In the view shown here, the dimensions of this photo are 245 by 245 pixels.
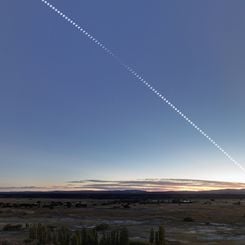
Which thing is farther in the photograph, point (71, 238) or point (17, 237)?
point (17, 237)

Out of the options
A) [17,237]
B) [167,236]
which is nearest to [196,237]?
[167,236]

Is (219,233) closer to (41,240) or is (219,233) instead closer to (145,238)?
(145,238)

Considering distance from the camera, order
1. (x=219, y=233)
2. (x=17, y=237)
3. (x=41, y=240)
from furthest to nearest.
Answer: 1. (x=219, y=233)
2. (x=17, y=237)
3. (x=41, y=240)

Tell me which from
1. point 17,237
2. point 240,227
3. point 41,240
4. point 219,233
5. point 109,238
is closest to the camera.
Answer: point 109,238

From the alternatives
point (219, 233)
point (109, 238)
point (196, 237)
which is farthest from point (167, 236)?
point (109, 238)

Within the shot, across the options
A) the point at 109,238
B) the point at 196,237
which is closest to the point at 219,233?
the point at 196,237

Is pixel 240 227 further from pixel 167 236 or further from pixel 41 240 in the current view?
pixel 41 240

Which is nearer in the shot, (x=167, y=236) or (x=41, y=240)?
(x=41, y=240)

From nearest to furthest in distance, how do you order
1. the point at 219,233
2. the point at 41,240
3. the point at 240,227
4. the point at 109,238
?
the point at 109,238, the point at 41,240, the point at 219,233, the point at 240,227

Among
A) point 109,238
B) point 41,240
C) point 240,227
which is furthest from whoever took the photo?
point 240,227
